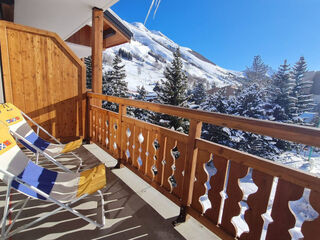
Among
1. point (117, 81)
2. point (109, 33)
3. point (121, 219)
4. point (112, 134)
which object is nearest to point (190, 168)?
point (121, 219)

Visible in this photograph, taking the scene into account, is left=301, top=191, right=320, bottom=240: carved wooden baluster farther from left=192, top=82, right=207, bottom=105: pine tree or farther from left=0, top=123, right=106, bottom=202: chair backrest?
left=192, top=82, right=207, bottom=105: pine tree

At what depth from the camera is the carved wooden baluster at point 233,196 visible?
1.24 metres

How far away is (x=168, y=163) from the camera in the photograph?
181cm

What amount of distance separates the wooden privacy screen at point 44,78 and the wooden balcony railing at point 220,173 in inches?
63.7

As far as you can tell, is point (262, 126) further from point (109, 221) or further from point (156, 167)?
point (109, 221)

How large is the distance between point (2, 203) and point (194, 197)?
1911 mm

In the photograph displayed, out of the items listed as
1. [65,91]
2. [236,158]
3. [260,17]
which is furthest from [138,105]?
[260,17]

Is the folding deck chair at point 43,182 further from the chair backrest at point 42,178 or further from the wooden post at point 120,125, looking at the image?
the wooden post at point 120,125

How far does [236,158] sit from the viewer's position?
4.05 feet

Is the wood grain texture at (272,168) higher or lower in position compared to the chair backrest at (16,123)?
higher

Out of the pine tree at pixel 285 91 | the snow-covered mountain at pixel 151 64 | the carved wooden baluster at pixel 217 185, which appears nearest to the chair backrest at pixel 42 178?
the carved wooden baluster at pixel 217 185

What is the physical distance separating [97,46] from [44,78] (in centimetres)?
116

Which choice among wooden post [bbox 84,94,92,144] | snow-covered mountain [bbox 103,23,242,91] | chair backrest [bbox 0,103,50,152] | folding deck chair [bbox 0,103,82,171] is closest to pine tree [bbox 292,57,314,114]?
snow-covered mountain [bbox 103,23,242,91]

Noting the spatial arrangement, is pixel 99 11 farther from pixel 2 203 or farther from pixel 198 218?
pixel 198 218
